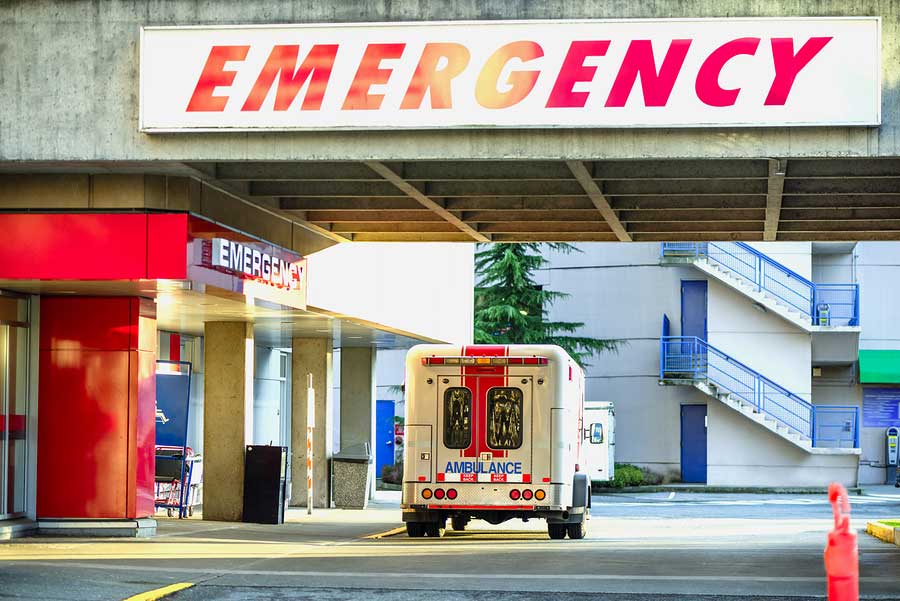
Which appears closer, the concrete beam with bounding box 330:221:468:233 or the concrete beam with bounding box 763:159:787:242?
the concrete beam with bounding box 763:159:787:242

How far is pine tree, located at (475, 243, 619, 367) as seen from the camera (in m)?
42.8

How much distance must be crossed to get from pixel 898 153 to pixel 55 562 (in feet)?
33.0

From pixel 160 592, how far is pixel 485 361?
802 cm

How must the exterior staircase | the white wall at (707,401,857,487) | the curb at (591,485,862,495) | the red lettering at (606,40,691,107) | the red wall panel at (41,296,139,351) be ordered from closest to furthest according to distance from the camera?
the red lettering at (606,40,691,107), the red wall panel at (41,296,139,351), the curb at (591,485,862,495), the white wall at (707,401,857,487), the exterior staircase

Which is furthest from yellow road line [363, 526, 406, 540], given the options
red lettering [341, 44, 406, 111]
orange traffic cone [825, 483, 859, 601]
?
orange traffic cone [825, 483, 859, 601]

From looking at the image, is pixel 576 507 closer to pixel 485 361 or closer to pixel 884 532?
pixel 485 361

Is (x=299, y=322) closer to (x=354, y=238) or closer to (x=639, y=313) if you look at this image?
(x=354, y=238)

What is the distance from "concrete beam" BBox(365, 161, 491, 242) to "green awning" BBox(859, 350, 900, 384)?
23237 mm

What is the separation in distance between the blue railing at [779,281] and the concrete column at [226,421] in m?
21.2

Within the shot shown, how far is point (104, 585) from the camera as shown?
13.4 meters

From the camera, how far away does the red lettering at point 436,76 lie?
15.7 m

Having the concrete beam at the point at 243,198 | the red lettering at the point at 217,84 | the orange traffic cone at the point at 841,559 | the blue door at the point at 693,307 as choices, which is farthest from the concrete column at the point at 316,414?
the orange traffic cone at the point at 841,559

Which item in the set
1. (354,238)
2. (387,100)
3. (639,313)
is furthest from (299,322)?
(639,313)

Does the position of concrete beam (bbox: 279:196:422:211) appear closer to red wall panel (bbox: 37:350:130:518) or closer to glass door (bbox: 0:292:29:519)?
red wall panel (bbox: 37:350:130:518)
